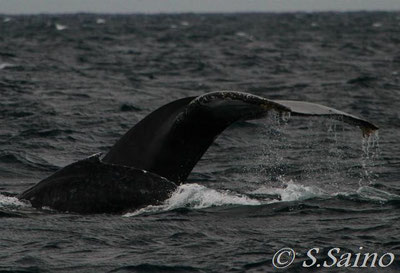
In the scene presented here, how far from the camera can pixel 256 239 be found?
7664 millimetres

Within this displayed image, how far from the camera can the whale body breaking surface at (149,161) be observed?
23.7ft

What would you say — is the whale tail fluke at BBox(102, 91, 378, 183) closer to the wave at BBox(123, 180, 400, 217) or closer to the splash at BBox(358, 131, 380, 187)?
the wave at BBox(123, 180, 400, 217)

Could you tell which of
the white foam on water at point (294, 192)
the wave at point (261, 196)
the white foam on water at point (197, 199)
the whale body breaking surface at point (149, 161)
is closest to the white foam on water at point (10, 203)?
the whale body breaking surface at point (149, 161)

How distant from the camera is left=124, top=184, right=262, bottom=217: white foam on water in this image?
7980 millimetres

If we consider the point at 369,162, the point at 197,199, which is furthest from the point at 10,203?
the point at 369,162

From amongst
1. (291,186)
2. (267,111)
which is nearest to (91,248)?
(267,111)

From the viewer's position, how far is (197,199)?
8.94 m

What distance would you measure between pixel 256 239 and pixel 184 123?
1167mm

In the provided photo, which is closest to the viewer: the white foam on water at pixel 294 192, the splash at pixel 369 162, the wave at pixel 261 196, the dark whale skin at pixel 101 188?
the dark whale skin at pixel 101 188

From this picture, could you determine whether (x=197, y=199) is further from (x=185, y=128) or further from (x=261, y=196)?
(x=185, y=128)

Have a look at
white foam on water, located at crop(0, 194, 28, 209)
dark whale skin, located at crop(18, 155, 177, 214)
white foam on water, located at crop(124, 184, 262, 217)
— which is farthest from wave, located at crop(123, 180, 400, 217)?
white foam on water, located at crop(0, 194, 28, 209)

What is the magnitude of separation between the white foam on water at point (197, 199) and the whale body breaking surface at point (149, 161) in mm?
156

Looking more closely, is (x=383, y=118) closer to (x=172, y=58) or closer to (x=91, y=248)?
(x=91, y=248)

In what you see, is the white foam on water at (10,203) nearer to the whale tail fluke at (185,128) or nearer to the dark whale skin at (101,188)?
the dark whale skin at (101,188)
